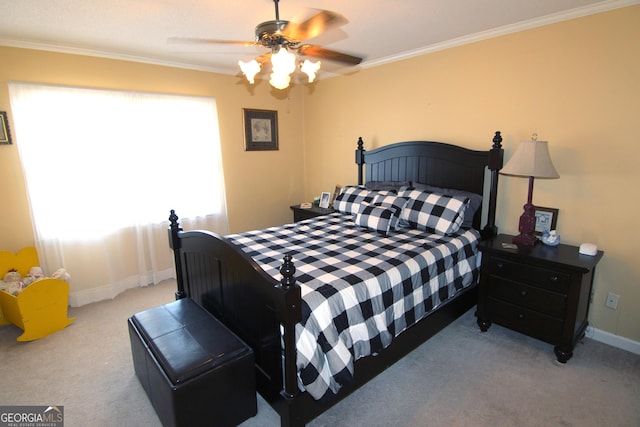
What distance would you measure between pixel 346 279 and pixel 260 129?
10.0 ft

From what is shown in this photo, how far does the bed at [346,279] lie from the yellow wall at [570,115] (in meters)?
0.29

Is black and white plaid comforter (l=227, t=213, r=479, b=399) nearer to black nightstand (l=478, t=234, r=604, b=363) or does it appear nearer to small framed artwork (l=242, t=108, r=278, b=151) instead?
black nightstand (l=478, t=234, r=604, b=363)

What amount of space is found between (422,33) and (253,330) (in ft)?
8.86

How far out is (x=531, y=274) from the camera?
243 cm

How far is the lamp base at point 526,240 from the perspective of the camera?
2614 mm

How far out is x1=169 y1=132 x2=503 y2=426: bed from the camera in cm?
168

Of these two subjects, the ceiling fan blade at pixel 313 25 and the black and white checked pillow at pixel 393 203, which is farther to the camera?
the black and white checked pillow at pixel 393 203

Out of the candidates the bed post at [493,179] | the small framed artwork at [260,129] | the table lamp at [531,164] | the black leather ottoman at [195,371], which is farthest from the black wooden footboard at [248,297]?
the bed post at [493,179]

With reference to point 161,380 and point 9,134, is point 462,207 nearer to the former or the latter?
point 161,380

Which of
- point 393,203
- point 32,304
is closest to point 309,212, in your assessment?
point 393,203

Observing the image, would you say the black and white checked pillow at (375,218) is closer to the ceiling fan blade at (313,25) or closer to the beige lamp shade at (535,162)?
the beige lamp shade at (535,162)

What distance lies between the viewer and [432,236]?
110 inches

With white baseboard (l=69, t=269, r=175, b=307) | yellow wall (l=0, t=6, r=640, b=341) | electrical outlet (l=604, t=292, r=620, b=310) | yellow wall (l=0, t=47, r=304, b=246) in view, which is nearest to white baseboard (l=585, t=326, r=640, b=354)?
yellow wall (l=0, t=6, r=640, b=341)

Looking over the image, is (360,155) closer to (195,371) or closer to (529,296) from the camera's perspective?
(529,296)
